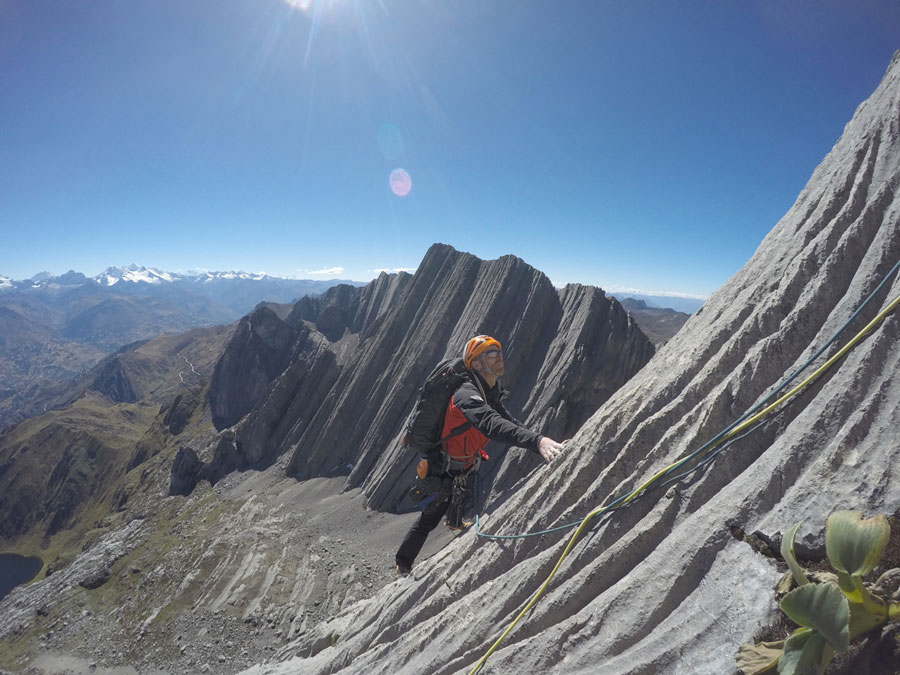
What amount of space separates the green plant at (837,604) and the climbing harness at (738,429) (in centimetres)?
188

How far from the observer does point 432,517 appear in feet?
28.0

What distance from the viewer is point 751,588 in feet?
11.5

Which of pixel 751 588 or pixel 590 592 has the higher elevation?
pixel 751 588

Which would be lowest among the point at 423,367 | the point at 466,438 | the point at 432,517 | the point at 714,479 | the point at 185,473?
the point at 185,473

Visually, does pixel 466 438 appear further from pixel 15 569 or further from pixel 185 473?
pixel 15 569

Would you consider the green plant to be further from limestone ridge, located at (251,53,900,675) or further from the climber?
the climber

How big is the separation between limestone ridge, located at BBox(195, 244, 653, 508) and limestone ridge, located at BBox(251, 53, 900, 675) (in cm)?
2462

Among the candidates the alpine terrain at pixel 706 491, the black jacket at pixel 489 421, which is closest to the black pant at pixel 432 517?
the alpine terrain at pixel 706 491

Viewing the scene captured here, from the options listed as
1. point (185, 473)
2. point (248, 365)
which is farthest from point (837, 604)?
point (248, 365)

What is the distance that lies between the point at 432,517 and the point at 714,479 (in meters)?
5.83

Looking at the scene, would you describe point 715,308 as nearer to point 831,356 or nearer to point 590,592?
point 831,356

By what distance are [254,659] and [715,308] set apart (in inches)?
1227

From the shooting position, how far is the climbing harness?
13.7ft


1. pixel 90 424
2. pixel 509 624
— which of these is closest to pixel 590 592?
pixel 509 624
